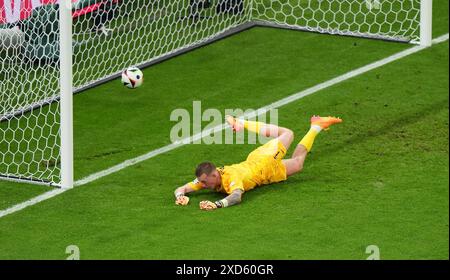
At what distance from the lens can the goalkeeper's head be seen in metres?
12.3

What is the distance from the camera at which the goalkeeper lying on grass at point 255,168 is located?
12.3m

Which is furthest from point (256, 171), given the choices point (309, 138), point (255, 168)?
point (309, 138)

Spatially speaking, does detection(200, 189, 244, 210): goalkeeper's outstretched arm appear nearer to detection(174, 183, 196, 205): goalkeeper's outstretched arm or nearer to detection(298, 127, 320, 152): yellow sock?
detection(174, 183, 196, 205): goalkeeper's outstretched arm

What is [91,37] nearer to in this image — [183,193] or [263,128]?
[263,128]

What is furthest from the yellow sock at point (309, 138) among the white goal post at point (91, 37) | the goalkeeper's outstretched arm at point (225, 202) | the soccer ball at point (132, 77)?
the white goal post at point (91, 37)

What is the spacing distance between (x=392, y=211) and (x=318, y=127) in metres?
1.59

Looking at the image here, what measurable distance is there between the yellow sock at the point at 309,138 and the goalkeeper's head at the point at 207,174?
1.18 metres

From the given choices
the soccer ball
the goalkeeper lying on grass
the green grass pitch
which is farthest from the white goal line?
the goalkeeper lying on grass

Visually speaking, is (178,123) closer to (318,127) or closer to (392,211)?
(318,127)

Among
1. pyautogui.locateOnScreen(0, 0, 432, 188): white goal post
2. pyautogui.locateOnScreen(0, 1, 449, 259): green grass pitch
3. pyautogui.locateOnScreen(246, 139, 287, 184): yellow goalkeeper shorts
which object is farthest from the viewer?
pyautogui.locateOnScreen(0, 0, 432, 188): white goal post

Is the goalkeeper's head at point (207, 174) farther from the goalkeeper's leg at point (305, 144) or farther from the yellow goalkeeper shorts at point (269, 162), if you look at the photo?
the goalkeeper's leg at point (305, 144)

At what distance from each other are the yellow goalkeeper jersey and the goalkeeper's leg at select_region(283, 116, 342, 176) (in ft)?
0.33

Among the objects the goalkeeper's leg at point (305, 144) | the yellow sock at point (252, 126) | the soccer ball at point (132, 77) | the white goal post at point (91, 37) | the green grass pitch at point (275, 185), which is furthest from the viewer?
the soccer ball at point (132, 77)

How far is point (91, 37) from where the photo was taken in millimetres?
15352
